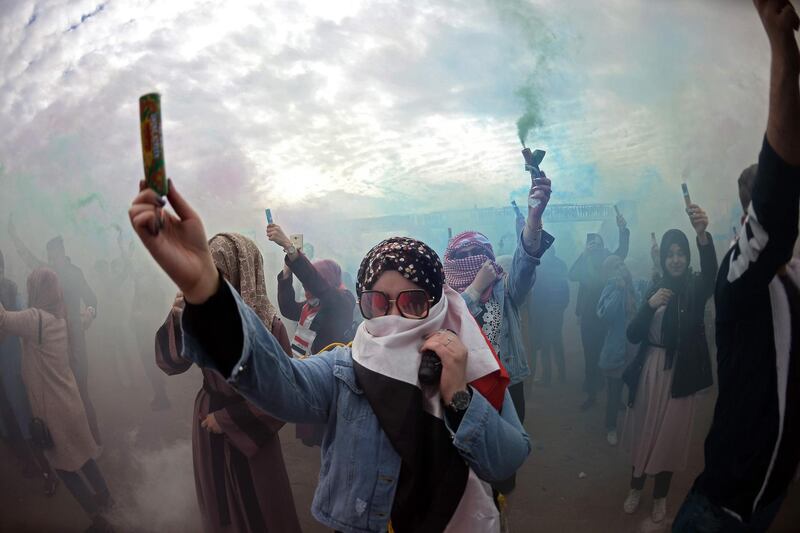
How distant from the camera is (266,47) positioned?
10.6ft

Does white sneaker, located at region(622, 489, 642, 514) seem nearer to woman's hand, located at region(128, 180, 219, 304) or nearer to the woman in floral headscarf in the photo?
the woman in floral headscarf

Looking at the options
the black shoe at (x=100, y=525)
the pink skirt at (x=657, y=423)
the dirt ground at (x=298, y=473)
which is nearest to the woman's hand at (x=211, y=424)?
the dirt ground at (x=298, y=473)

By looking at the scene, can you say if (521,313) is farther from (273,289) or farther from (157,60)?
(157,60)

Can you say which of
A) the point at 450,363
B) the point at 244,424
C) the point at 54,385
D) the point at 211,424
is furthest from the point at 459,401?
the point at 54,385

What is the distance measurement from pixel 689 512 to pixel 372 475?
6.69 feet

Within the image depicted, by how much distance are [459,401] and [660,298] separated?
2118 mm

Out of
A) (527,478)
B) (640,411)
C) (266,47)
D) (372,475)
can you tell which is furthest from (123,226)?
(640,411)

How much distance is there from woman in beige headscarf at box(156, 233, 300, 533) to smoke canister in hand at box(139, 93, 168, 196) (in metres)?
1.27

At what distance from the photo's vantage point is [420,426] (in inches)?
62.4

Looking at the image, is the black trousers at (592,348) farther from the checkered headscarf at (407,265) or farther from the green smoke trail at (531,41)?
the checkered headscarf at (407,265)

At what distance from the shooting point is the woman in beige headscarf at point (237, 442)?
2572mm

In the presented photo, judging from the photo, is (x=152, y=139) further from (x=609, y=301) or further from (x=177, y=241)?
(x=609, y=301)

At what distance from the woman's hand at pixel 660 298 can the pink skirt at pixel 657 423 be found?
301mm

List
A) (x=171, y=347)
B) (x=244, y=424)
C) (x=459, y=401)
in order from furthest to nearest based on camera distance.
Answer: (x=171, y=347) → (x=244, y=424) → (x=459, y=401)
